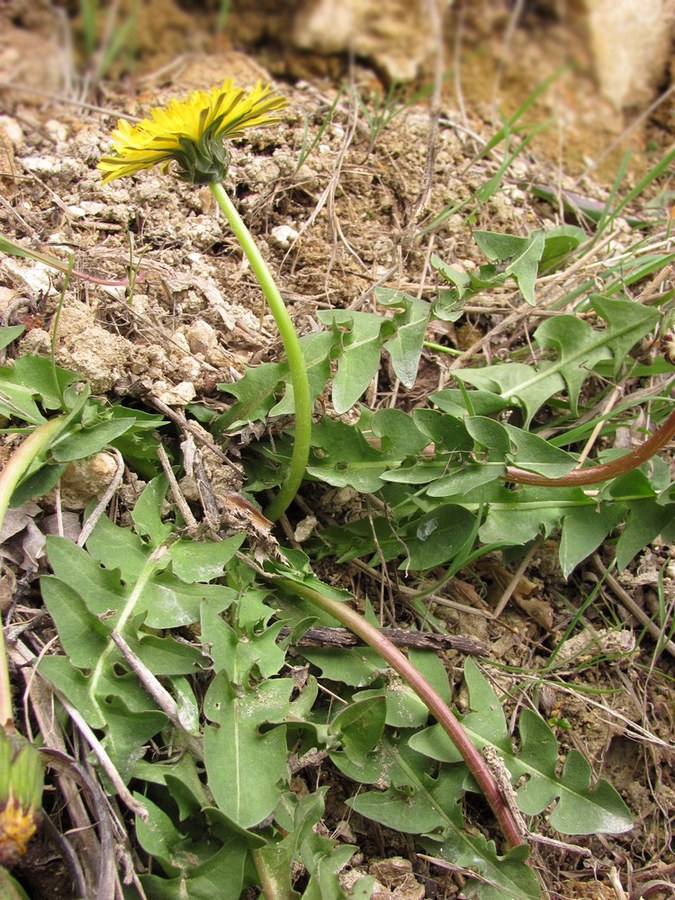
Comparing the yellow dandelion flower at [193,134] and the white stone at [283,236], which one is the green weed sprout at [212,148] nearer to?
the yellow dandelion flower at [193,134]

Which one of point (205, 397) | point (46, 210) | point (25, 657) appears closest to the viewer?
point (25, 657)

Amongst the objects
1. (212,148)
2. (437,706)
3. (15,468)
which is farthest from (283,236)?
(437,706)

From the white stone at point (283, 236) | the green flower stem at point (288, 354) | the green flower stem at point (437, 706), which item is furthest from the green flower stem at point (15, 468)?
the white stone at point (283, 236)

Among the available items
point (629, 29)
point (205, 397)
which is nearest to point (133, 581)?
point (205, 397)

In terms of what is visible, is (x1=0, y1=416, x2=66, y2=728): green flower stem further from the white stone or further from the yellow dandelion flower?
the white stone

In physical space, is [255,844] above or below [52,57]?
below

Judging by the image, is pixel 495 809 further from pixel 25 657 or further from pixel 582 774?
pixel 25 657

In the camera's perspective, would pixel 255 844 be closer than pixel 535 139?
Yes
